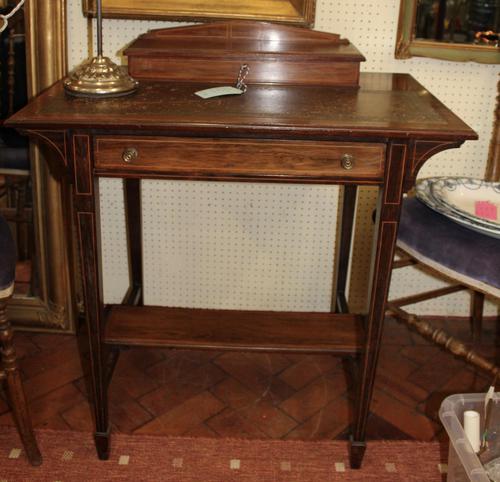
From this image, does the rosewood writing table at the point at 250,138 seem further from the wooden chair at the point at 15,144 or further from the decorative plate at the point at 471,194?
the wooden chair at the point at 15,144

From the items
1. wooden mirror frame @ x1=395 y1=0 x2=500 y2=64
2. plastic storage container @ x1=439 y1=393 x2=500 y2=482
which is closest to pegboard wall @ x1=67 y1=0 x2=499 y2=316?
wooden mirror frame @ x1=395 y1=0 x2=500 y2=64

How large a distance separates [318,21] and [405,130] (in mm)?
869

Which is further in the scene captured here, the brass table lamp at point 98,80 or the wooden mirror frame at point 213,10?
the wooden mirror frame at point 213,10

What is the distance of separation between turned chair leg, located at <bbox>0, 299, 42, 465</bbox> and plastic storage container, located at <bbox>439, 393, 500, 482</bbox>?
1.16 meters

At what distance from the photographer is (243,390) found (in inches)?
96.2

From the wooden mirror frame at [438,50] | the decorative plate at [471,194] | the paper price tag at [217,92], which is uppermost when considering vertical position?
the wooden mirror frame at [438,50]

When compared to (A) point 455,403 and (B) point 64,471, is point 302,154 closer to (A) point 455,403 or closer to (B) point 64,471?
(A) point 455,403

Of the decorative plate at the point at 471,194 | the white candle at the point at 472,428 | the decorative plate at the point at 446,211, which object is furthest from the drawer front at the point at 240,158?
the white candle at the point at 472,428

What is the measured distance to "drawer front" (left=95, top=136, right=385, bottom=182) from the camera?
1.69 m

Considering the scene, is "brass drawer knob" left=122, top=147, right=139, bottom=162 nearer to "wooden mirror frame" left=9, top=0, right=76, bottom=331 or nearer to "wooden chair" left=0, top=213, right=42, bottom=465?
"wooden chair" left=0, top=213, right=42, bottom=465

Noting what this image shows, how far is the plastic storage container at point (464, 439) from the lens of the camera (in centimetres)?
165

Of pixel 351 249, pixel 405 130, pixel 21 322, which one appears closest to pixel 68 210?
pixel 21 322

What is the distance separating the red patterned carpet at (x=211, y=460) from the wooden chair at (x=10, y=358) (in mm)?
82

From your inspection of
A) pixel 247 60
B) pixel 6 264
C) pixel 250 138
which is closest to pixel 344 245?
pixel 247 60
